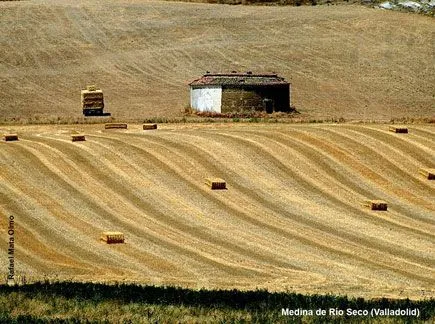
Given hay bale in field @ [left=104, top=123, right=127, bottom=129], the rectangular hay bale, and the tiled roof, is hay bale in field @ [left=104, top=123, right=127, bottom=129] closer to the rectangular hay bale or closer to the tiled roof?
the tiled roof

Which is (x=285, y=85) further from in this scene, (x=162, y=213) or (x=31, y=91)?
(x=162, y=213)

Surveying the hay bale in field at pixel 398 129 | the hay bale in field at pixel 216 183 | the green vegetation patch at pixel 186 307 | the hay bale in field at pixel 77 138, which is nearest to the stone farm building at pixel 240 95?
the hay bale in field at pixel 398 129

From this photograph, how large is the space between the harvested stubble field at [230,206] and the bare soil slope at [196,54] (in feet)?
46.1

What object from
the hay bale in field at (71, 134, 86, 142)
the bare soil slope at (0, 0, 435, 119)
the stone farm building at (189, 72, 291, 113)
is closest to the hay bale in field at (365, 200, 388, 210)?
the hay bale in field at (71, 134, 86, 142)

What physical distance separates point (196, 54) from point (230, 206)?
152 ft

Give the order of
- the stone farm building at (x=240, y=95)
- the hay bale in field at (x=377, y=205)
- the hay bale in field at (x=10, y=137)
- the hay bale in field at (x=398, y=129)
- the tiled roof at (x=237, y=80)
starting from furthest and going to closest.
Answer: the tiled roof at (x=237, y=80) → the stone farm building at (x=240, y=95) → the hay bale in field at (x=398, y=129) → the hay bale in field at (x=10, y=137) → the hay bale in field at (x=377, y=205)

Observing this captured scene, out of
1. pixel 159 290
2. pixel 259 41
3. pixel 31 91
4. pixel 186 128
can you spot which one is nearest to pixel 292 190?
pixel 186 128

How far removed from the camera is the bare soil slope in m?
74.8

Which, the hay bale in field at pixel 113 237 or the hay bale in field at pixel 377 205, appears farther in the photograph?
the hay bale in field at pixel 377 205

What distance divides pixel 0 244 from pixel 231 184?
13.7 metres

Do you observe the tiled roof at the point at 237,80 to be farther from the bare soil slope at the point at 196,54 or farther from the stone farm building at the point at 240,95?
the bare soil slope at the point at 196,54

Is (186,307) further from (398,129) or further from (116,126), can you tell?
(116,126)

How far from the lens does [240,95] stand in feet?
225

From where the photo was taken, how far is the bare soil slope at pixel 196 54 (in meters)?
74.8
